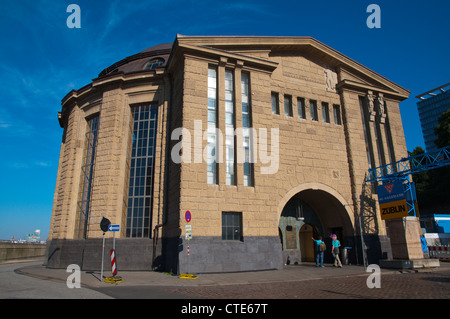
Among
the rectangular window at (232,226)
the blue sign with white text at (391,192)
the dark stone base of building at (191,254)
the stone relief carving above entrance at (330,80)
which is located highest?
the stone relief carving above entrance at (330,80)

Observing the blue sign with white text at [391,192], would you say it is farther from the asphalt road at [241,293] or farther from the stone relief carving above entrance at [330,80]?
the stone relief carving above entrance at [330,80]

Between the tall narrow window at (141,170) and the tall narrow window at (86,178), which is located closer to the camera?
the tall narrow window at (141,170)

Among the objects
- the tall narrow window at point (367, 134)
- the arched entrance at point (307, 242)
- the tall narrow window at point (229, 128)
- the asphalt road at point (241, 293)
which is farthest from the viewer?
the arched entrance at point (307, 242)

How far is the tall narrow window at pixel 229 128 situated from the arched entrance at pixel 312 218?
13.1ft

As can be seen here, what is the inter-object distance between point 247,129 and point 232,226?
19.1 feet

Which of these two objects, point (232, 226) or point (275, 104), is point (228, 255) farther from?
point (275, 104)

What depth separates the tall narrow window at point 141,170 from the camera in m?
18.8

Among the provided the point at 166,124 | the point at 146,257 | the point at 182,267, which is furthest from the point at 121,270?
the point at 166,124

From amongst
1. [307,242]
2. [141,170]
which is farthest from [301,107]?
[141,170]

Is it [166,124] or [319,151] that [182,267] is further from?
[319,151]

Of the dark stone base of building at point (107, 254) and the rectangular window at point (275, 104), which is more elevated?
the rectangular window at point (275, 104)

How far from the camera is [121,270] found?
57.1 feet

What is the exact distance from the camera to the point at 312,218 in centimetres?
2211

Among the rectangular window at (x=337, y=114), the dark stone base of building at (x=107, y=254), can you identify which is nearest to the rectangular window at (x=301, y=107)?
the rectangular window at (x=337, y=114)
